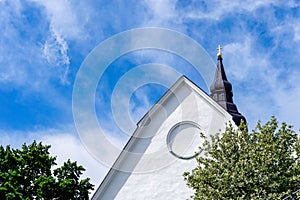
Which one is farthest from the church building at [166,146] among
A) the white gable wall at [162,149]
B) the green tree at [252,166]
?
the green tree at [252,166]

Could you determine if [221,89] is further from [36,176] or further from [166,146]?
[36,176]

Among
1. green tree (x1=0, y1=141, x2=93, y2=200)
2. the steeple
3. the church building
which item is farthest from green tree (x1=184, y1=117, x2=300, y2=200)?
the steeple

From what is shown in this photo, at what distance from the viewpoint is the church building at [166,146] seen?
17.0 meters

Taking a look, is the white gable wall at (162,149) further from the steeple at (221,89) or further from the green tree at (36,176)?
the steeple at (221,89)

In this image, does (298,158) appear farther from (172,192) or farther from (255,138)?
(172,192)

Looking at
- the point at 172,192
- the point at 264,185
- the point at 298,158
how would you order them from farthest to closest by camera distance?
the point at 172,192 < the point at 298,158 < the point at 264,185

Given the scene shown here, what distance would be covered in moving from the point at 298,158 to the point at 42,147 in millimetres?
10570

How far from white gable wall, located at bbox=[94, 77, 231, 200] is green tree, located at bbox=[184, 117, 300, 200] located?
404cm

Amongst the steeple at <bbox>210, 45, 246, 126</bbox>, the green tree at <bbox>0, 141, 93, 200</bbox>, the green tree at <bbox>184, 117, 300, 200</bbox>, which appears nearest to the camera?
the green tree at <bbox>184, 117, 300, 200</bbox>

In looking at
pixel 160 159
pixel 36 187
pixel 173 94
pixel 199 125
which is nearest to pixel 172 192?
pixel 160 159

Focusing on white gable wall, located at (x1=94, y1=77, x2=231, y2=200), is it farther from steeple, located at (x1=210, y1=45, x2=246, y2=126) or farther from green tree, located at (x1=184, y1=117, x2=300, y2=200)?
steeple, located at (x1=210, y1=45, x2=246, y2=126)

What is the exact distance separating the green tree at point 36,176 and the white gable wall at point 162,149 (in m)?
1.15

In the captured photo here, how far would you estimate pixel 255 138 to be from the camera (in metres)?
12.9

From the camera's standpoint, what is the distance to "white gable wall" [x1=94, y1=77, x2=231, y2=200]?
55.7ft
